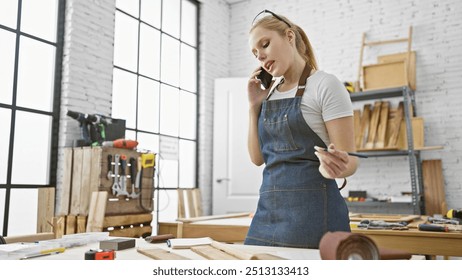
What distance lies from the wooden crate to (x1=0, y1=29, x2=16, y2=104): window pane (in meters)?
2.67

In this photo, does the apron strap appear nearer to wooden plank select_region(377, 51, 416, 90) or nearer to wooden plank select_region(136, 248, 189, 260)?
wooden plank select_region(136, 248, 189, 260)

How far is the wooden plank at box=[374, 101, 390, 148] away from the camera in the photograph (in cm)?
334

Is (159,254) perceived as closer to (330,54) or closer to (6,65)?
(6,65)

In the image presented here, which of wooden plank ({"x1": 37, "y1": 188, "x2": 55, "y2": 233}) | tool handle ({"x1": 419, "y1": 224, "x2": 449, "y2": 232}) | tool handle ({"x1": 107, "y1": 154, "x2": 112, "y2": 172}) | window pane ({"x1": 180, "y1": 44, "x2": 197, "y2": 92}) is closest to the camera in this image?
tool handle ({"x1": 419, "y1": 224, "x2": 449, "y2": 232})

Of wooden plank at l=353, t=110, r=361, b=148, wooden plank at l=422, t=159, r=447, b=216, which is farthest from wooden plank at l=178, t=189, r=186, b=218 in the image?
wooden plank at l=422, t=159, r=447, b=216

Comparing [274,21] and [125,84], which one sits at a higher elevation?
[125,84]

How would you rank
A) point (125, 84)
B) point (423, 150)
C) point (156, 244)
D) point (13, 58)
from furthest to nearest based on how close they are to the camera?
point (423, 150) < point (125, 84) < point (13, 58) < point (156, 244)

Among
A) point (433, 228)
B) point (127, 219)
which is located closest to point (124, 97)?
point (127, 219)

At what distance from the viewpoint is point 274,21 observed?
3.31 feet

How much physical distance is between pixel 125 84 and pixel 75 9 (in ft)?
2.27
